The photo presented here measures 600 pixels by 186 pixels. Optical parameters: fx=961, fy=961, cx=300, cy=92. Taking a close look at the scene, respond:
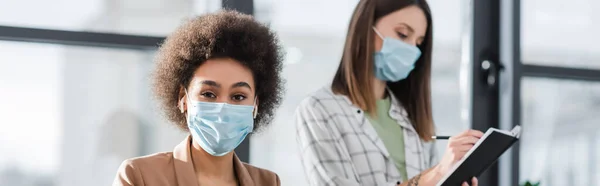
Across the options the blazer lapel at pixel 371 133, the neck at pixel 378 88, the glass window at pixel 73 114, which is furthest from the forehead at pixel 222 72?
the glass window at pixel 73 114

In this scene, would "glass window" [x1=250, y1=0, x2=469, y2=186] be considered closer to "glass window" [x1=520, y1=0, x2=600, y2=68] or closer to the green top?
"glass window" [x1=520, y1=0, x2=600, y2=68]

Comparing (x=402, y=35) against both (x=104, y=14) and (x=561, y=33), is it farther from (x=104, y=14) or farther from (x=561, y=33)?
(x=561, y=33)

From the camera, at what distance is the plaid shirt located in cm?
275

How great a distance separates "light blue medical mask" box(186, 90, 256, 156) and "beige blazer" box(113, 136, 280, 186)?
0.05 m

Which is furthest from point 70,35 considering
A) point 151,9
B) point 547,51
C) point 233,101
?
point 547,51

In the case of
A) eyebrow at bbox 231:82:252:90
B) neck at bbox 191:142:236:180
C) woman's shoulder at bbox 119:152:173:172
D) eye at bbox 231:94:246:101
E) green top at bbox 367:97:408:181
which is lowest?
green top at bbox 367:97:408:181

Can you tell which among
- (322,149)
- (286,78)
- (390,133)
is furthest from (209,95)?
(286,78)

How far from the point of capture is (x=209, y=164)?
2.24 metres

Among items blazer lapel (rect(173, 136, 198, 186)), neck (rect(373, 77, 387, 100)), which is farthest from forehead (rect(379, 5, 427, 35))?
blazer lapel (rect(173, 136, 198, 186))

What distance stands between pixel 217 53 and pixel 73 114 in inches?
40.7

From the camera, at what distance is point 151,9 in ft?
10.5

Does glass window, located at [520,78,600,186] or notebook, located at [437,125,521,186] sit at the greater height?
notebook, located at [437,125,521,186]

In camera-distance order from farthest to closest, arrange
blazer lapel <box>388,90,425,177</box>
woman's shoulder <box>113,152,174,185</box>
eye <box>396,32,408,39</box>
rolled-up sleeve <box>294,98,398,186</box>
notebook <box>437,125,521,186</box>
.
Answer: eye <box>396,32,408,39</box> → blazer lapel <box>388,90,425,177</box> → rolled-up sleeve <box>294,98,398,186</box> → notebook <box>437,125,521,186</box> → woman's shoulder <box>113,152,174,185</box>

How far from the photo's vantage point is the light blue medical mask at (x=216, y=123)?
7.28 feet
